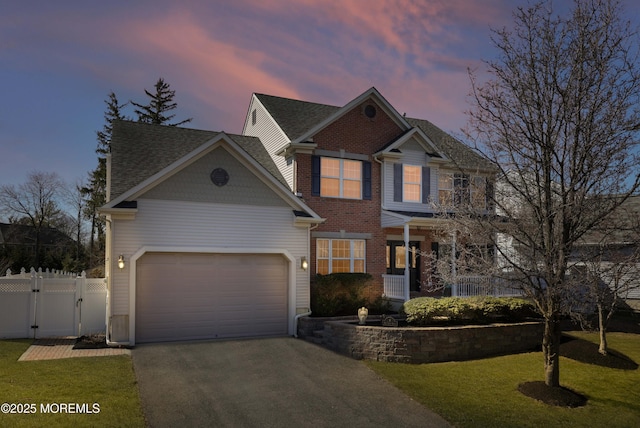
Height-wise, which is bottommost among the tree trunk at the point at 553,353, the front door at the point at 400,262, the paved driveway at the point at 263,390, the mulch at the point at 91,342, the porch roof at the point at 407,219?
the paved driveway at the point at 263,390

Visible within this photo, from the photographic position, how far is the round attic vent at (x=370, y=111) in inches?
721

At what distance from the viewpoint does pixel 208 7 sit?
41.1 feet

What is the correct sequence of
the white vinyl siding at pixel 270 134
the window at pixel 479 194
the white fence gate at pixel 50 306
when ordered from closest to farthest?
the window at pixel 479 194
the white fence gate at pixel 50 306
the white vinyl siding at pixel 270 134

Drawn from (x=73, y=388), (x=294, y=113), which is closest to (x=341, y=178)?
(x=294, y=113)

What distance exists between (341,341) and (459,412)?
4.62 meters

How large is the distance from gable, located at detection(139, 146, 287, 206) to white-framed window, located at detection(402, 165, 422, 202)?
624 centimetres

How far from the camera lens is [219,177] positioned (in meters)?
13.9

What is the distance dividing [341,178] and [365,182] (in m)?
→ 1.05

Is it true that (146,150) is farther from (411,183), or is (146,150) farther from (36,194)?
(36,194)

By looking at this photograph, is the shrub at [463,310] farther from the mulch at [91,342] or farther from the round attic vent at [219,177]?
the mulch at [91,342]

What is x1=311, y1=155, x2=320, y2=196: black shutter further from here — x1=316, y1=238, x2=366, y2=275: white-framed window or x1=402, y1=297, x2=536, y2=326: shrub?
x1=402, y1=297, x2=536, y2=326: shrub

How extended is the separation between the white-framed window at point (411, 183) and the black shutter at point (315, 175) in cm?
390

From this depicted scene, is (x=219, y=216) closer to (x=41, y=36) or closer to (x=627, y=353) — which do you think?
(x=41, y=36)

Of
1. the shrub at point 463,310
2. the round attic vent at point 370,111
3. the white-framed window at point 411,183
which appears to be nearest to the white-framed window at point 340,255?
the white-framed window at point 411,183
